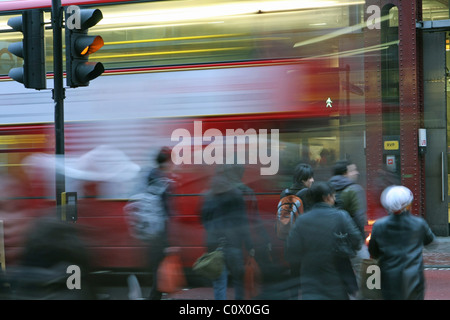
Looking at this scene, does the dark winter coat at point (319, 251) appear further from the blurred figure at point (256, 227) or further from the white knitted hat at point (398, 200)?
the blurred figure at point (256, 227)

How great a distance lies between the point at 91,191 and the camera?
805cm

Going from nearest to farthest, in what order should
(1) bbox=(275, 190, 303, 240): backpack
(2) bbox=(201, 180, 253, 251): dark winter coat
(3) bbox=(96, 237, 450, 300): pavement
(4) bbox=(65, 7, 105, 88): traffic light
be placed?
(2) bbox=(201, 180, 253, 251): dark winter coat
(1) bbox=(275, 190, 303, 240): backpack
(4) bbox=(65, 7, 105, 88): traffic light
(3) bbox=(96, 237, 450, 300): pavement

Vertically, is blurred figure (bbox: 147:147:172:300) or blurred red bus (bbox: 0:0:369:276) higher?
blurred red bus (bbox: 0:0:369:276)

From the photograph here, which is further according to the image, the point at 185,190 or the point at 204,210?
the point at 185,190

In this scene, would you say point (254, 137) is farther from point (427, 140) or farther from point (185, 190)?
point (427, 140)

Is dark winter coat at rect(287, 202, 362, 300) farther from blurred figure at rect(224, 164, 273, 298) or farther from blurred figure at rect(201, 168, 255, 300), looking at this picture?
blurred figure at rect(224, 164, 273, 298)

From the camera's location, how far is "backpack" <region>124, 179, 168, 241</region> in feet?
21.2

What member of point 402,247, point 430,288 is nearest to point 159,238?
point 402,247

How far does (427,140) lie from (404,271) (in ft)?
31.6

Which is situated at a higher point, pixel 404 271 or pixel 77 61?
pixel 77 61

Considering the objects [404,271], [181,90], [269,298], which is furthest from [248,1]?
[404,271]

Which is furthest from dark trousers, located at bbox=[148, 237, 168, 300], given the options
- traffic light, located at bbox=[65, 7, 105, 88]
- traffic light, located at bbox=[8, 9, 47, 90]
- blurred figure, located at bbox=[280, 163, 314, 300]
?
traffic light, located at bbox=[8, 9, 47, 90]

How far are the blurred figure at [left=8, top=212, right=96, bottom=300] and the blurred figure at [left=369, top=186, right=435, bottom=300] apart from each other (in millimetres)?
2088

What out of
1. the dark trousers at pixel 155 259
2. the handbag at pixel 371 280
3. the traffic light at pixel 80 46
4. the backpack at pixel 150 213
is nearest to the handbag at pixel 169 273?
the dark trousers at pixel 155 259
